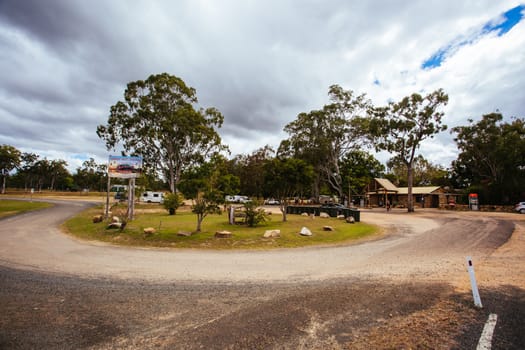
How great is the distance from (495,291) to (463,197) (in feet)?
154

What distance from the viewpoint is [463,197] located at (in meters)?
42.6

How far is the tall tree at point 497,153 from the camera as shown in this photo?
3575cm

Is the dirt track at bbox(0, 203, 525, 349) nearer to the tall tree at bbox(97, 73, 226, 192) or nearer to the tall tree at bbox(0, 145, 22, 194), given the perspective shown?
the tall tree at bbox(97, 73, 226, 192)

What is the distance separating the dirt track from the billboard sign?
11020 mm

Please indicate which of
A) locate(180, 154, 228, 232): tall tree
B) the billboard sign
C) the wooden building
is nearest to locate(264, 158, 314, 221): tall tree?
locate(180, 154, 228, 232): tall tree

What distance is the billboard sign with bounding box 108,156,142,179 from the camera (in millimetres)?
20062

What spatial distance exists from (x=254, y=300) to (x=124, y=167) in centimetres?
1895

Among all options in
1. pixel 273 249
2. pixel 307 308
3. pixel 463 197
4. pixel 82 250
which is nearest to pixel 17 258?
pixel 82 250

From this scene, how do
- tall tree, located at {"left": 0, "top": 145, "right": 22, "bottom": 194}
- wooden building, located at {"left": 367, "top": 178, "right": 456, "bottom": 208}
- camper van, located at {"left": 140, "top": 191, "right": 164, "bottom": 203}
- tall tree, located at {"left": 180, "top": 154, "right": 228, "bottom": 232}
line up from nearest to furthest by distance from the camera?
tall tree, located at {"left": 180, "top": 154, "right": 228, "bottom": 232} → wooden building, located at {"left": 367, "top": 178, "right": 456, "bottom": 208} → camper van, located at {"left": 140, "top": 191, "right": 164, "bottom": 203} → tall tree, located at {"left": 0, "top": 145, "right": 22, "bottom": 194}

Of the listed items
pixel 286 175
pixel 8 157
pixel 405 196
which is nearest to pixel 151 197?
pixel 286 175

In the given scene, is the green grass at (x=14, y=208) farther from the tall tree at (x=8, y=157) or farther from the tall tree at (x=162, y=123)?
the tall tree at (x=8, y=157)

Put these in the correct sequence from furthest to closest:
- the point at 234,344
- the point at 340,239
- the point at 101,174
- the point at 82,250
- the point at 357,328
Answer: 1. the point at 101,174
2. the point at 340,239
3. the point at 82,250
4. the point at 357,328
5. the point at 234,344

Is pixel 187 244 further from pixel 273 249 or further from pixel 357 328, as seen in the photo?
pixel 357 328

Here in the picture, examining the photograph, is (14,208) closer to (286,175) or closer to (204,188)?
(204,188)
